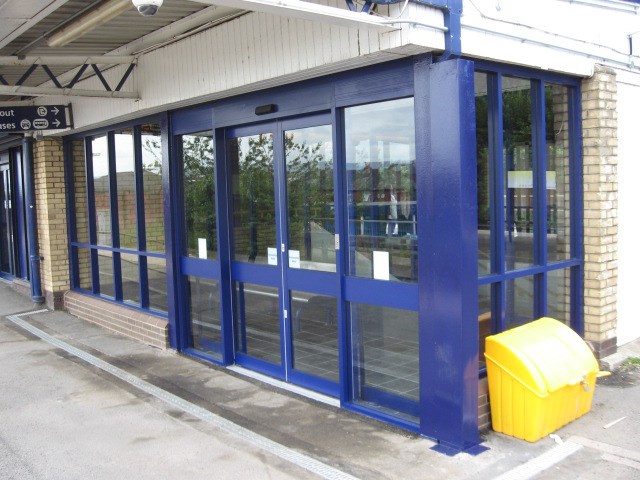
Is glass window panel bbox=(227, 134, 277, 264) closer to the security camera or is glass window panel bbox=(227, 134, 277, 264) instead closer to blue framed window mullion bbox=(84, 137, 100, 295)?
the security camera

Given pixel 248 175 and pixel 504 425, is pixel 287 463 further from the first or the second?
pixel 248 175

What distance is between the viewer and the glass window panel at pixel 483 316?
15.9ft

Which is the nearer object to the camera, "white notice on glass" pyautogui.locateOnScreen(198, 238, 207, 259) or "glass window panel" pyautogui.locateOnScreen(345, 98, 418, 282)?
"glass window panel" pyautogui.locateOnScreen(345, 98, 418, 282)

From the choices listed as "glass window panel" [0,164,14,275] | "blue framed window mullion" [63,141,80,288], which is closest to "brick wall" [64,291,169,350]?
"blue framed window mullion" [63,141,80,288]

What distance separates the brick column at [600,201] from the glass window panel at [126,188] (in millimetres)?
5054

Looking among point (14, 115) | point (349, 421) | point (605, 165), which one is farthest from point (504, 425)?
point (14, 115)

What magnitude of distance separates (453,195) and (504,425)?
165 cm

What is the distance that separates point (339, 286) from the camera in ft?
17.5

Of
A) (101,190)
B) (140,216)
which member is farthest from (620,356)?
(101,190)

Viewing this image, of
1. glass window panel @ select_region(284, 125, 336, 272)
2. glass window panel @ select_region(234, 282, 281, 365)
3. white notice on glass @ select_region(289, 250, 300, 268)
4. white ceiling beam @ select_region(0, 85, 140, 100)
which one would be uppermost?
white ceiling beam @ select_region(0, 85, 140, 100)

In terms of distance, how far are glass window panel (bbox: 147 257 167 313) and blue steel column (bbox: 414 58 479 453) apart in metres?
3.92

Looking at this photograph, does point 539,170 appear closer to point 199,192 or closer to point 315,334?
point 315,334

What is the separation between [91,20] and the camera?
5.16 metres

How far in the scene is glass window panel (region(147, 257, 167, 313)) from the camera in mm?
7691
